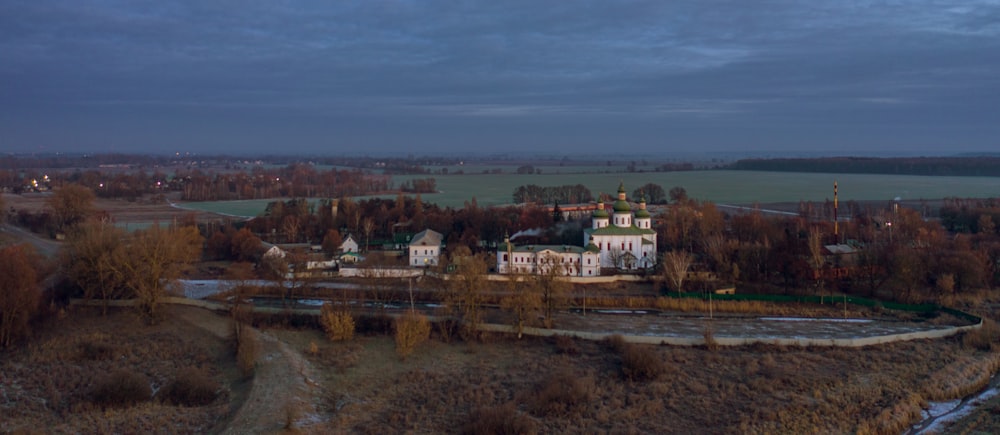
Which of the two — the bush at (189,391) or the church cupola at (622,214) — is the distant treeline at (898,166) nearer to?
the church cupola at (622,214)

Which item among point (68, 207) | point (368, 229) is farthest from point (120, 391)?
point (68, 207)

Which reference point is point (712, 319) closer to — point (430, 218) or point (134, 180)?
point (430, 218)

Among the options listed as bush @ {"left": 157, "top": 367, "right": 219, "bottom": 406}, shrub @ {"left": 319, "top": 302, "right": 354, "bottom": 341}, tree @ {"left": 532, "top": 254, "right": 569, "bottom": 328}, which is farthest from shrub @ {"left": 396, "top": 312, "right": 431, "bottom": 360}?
bush @ {"left": 157, "top": 367, "right": 219, "bottom": 406}

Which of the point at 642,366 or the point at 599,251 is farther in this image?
the point at 599,251

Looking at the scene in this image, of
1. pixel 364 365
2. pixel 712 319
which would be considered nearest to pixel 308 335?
pixel 364 365

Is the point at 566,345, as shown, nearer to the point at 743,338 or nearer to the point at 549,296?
the point at 549,296
